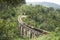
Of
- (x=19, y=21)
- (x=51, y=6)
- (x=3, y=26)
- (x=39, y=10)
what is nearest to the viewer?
(x=3, y=26)

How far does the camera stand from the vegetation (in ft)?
26.7

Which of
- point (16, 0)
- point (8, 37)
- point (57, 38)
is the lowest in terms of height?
point (8, 37)

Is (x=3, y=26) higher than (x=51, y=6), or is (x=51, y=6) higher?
(x=3, y=26)

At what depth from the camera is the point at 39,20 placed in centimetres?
1956

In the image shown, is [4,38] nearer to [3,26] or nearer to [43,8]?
[3,26]

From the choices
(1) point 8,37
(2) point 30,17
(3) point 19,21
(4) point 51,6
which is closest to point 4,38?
(1) point 8,37

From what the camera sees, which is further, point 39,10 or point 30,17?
point 39,10

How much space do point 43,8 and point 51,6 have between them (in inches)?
87.0

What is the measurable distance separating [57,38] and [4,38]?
8.18 feet

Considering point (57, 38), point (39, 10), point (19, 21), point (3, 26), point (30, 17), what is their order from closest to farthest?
point (57, 38) < point (3, 26) < point (19, 21) < point (30, 17) < point (39, 10)

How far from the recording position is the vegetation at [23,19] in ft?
26.7

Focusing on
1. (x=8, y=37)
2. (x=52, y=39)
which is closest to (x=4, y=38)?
(x=8, y=37)

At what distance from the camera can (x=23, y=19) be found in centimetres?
2045

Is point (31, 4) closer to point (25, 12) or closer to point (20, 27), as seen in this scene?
point (25, 12)
